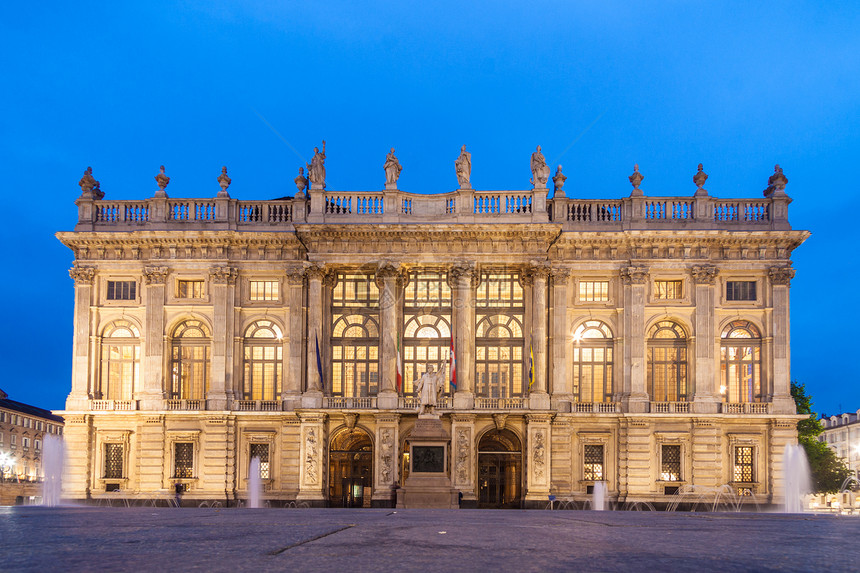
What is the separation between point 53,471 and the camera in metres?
45.0

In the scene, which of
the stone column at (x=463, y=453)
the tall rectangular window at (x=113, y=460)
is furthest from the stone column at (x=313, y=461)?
the tall rectangular window at (x=113, y=460)

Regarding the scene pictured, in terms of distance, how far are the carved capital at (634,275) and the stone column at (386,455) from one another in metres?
14.4

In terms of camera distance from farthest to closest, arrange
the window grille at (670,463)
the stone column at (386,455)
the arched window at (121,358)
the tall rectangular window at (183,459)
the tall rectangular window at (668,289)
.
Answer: the arched window at (121,358)
the tall rectangular window at (668,289)
the tall rectangular window at (183,459)
the window grille at (670,463)
the stone column at (386,455)

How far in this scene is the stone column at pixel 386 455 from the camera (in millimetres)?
42844

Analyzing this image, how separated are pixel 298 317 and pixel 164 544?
106 feet

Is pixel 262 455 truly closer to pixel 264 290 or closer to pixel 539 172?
pixel 264 290

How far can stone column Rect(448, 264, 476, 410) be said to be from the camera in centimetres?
4425

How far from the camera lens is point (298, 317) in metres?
45.8

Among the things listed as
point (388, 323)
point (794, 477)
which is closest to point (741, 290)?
point (794, 477)

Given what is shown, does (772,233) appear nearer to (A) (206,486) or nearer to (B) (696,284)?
(B) (696,284)

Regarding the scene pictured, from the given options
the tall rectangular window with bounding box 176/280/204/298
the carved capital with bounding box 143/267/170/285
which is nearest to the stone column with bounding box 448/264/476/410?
the tall rectangular window with bounding box 176/280/204/298

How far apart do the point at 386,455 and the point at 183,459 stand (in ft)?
36.9

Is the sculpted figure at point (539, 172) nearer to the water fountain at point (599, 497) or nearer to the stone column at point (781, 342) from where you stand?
the stone column at point (781, 342)

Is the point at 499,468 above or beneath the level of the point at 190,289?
beneath
